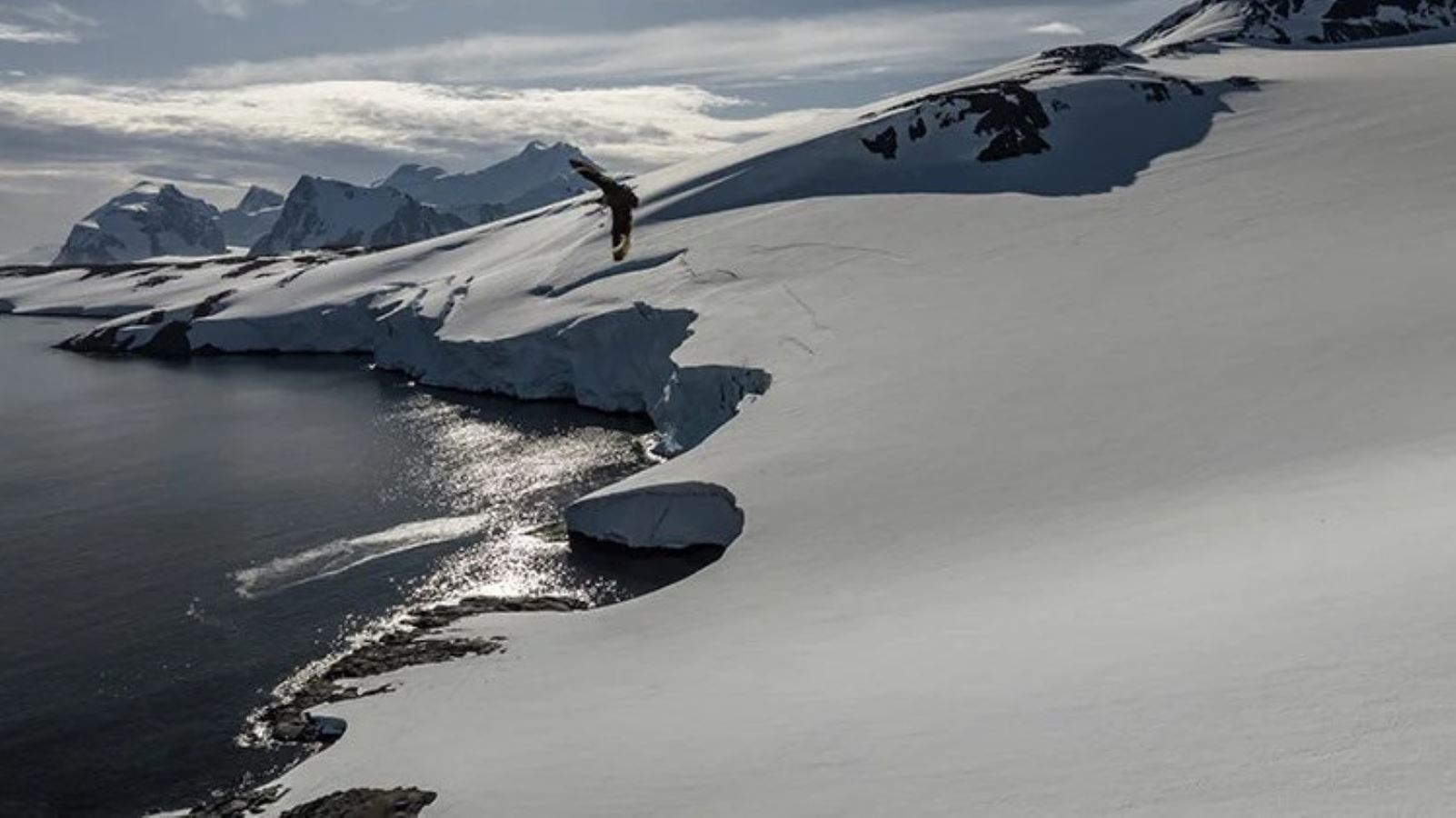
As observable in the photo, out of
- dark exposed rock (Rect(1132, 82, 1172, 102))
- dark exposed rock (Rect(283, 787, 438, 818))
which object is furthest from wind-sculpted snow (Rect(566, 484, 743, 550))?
dark exposed rock (Rect(1132, 82, 1172, 102))

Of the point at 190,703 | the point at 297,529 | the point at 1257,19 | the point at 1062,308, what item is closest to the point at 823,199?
the point at 1062,308

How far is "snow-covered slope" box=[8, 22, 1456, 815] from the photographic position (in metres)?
12.7

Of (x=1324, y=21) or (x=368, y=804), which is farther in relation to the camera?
(x=1324, y=21)

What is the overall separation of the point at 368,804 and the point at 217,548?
23735 millimetres

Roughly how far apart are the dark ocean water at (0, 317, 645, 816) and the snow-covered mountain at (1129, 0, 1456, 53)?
321 feet

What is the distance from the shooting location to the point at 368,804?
1756cm

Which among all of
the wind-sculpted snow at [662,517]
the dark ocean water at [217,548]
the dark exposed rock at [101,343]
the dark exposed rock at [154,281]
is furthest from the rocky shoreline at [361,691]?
the dark exposed rock at [154,281]

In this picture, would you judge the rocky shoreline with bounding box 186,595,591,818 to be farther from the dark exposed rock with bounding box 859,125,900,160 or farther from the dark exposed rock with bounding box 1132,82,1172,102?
the dark exposed rock with bounding box 1132,82,1172,102

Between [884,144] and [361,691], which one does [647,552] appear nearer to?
[361,691]

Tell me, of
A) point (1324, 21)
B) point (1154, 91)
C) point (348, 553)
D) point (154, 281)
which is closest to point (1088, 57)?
point (1154, 91)

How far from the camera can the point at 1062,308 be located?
4050cm

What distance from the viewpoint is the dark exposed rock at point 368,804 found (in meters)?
17.0

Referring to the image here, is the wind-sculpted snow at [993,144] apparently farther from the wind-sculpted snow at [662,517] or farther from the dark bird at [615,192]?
the wind-sculpted snow at [662,517]

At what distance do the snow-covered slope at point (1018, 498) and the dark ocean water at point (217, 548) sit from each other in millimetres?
4344
